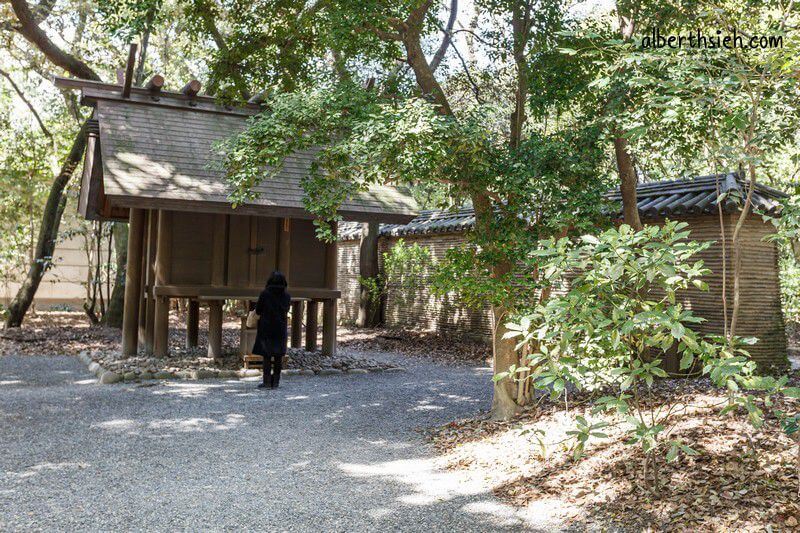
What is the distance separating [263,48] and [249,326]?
4.43m

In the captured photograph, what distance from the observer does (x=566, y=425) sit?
21.5ft

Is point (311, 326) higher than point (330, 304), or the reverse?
point (330, 304)

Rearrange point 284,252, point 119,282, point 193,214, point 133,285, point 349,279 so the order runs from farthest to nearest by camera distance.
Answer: point 349,279 < point 119,282 < point 133,285 < point 284,252 < point 193,214

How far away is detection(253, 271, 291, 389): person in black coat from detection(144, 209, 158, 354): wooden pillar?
117 inches

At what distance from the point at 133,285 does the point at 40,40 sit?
606 cm

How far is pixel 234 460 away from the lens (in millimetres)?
6301

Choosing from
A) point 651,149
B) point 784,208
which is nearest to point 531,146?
point 651,149

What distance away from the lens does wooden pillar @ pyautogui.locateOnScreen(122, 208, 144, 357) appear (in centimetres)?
1244

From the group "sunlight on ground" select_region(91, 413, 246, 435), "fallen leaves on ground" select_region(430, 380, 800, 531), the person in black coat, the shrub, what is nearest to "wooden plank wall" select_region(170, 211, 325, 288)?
the person in black coat

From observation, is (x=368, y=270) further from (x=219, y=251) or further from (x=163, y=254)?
(x=163, y=254)

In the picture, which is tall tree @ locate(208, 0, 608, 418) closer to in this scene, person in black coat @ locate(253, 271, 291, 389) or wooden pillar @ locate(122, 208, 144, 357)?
person in black coat @ locate(253, 271, 291, 389)

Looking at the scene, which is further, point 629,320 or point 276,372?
point 276,372

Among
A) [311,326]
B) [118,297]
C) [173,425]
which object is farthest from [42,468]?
[118,297]

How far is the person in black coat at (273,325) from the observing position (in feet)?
32.8
